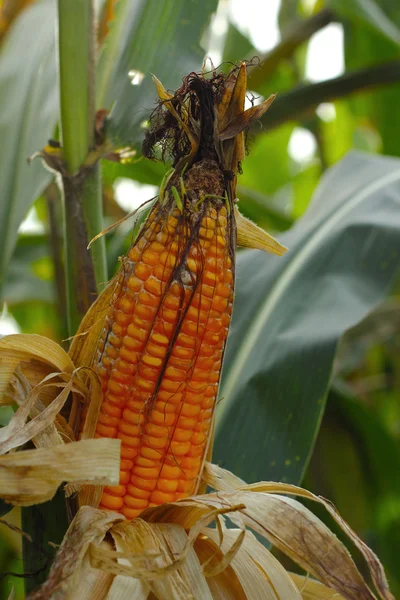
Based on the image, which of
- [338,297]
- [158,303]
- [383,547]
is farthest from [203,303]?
[383,547]

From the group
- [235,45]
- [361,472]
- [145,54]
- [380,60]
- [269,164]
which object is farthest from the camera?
[269,164]

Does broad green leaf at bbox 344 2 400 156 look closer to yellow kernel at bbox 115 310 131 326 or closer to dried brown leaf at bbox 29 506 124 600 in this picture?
yellow kernel at bbox 115 310 131 326

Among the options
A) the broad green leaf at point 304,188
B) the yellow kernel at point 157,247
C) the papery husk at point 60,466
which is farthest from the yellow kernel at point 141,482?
the broad green leaf at point 304,188

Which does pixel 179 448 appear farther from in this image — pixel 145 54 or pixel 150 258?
pixel 145 54

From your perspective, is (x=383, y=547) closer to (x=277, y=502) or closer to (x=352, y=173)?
(x=352, y=173)

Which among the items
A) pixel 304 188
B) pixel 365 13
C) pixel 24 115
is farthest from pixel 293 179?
pixel 24 115

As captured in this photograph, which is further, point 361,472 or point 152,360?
point 361,472

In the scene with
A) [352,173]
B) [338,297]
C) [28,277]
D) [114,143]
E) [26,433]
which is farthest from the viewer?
[28,277]
